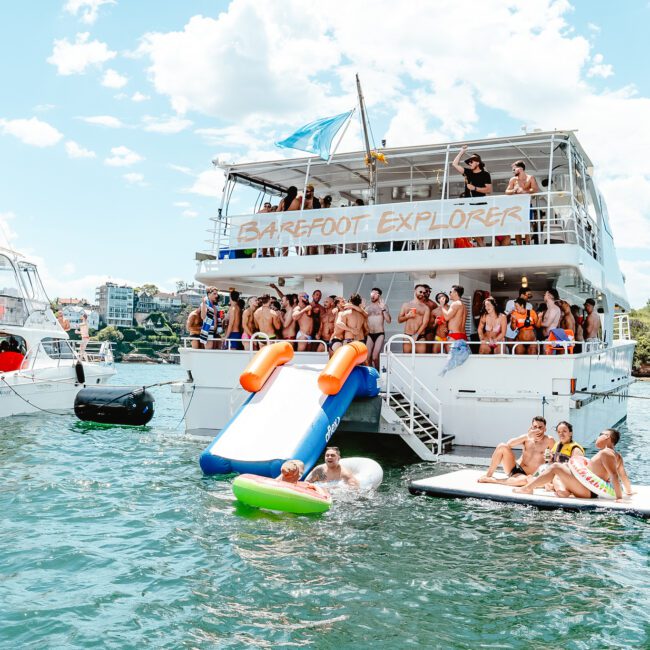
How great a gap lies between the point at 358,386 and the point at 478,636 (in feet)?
23.6

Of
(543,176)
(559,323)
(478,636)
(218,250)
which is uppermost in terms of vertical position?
(543,176)

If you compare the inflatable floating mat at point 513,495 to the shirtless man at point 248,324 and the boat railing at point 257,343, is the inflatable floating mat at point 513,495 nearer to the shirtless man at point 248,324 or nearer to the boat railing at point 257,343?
the boat railing at point 257,343

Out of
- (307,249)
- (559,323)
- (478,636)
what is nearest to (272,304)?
(307,249)

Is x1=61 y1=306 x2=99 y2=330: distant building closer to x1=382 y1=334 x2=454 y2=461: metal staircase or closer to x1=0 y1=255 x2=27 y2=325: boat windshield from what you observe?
x1=0 y1=255 x2=27 y2=325: boat windshield

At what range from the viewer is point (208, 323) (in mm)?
17031

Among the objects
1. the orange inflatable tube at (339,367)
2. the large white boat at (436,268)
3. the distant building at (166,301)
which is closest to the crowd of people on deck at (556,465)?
the large white boat at (436,268)

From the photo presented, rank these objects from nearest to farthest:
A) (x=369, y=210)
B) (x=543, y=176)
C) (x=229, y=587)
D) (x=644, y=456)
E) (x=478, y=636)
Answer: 1. (x=478, y=636)
2. (x=229, y=587)
3. (x=369, y=210)
4. (x=644, y=456)
5. (x=543, y=176)

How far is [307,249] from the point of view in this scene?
683 inches

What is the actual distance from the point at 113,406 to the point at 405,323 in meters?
8.10

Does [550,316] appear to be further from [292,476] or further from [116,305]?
[116,305]

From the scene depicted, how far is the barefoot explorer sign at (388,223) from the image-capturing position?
1483 centimetres

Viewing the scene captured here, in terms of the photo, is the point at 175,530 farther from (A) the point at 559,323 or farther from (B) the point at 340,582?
(A) the point at 559,323

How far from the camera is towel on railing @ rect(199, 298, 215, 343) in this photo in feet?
55.5

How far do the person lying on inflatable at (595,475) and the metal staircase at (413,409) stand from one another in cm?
265
